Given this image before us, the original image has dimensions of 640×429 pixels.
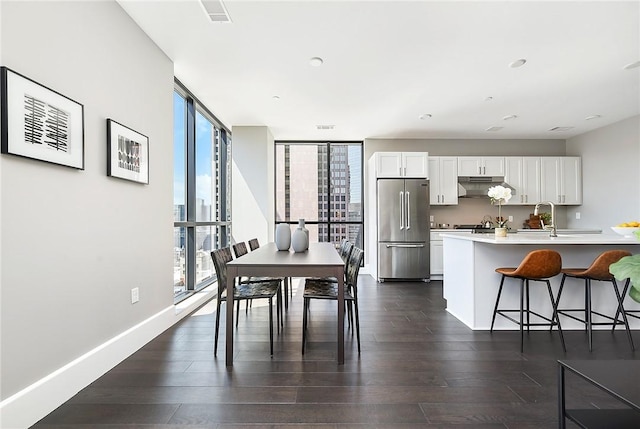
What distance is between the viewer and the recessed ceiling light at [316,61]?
327 centimetres

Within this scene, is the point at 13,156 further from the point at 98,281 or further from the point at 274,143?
the point at 274,143

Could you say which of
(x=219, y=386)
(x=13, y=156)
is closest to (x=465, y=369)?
(x=219, y=386)

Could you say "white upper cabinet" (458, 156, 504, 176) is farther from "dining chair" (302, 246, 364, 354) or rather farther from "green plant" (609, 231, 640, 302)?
"green plant" (609, 231, 640, 302)

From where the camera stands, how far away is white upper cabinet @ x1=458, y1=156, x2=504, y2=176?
611cm

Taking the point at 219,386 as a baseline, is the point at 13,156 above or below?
Result: above

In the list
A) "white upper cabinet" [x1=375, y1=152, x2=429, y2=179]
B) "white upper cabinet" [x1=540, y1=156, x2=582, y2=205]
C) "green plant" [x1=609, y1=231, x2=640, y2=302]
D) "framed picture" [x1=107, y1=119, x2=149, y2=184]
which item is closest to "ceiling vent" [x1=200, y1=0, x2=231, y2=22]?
"framed picture" [x1=107, y1=119, x2=149, y2=184]

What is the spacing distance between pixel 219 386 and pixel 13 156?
173 centimetres

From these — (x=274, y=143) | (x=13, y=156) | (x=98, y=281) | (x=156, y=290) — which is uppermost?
(x=274, y=143)

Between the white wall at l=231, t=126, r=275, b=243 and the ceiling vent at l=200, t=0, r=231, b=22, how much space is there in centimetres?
312

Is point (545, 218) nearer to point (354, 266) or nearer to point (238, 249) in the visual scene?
point (354, 266)

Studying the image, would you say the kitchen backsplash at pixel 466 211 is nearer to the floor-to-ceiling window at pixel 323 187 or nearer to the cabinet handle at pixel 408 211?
the cabinet handle at pixel 408 211

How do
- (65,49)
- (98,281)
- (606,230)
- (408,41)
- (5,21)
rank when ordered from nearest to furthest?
(5,21)
(65,49)
(98,281)
(408,41)
(606,230)

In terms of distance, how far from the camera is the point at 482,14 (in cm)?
258

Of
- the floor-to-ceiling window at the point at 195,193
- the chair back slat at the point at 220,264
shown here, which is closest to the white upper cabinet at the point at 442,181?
the floor-to-ceiling window at the point at 195,193
